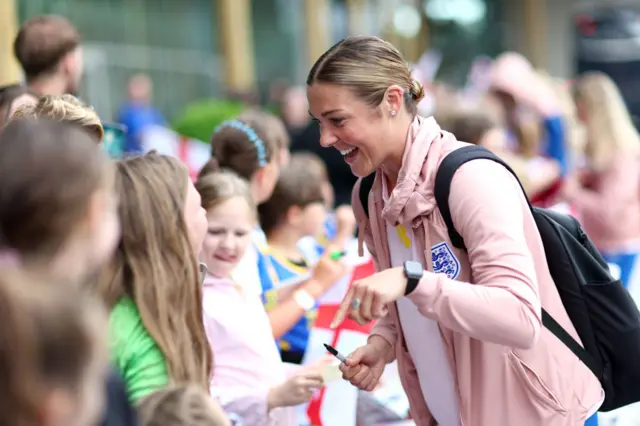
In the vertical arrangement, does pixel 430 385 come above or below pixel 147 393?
below

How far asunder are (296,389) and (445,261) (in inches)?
25.8

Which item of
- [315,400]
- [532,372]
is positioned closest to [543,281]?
[532,372]

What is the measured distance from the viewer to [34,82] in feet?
15.6

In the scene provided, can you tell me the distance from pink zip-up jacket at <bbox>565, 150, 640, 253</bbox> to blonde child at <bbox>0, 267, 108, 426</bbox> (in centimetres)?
595

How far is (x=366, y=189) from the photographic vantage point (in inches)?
132

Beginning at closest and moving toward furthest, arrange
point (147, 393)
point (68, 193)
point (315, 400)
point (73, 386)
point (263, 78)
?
point (73, 386)
point (68, 193)
point (147, 393)
point (315, 400)
point (263, 78)

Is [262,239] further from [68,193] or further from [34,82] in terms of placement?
[68,193]

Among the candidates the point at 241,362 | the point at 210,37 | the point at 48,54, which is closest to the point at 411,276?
the point at 241,362

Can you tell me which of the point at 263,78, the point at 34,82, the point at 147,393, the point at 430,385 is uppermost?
the point at 34,82

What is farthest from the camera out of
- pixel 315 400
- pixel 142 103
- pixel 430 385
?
pixel 142 103

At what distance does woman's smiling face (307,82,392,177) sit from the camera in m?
3.01

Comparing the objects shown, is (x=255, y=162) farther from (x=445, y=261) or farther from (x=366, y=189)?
(x=445, y=261)

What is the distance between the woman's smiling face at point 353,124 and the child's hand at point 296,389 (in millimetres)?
644

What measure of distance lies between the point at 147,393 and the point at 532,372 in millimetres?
1123
